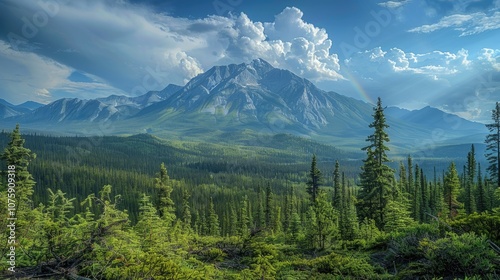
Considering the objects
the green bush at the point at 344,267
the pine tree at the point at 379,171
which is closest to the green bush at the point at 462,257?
the green bush at the point at 344,267

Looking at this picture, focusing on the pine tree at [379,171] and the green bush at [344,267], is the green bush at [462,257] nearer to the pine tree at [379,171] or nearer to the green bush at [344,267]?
the green bush at [344,267]

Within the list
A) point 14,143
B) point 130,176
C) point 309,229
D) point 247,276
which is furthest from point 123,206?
point 247,276

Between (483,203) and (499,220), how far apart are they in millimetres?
48522

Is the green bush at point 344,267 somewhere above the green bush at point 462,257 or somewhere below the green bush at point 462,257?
below

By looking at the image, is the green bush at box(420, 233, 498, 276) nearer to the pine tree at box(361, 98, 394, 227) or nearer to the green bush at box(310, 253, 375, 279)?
the green bush at box(310, 253, 375, 279)

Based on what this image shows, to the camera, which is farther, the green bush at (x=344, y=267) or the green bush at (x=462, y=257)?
the green bush at (x=344, y=267)

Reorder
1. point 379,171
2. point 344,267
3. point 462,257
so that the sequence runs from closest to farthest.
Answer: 1. point 462,257
2. point 344,267
3. point 379,171

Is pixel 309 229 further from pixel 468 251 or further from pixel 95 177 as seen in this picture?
pixel 95 177

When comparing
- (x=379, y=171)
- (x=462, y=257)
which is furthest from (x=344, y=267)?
(x=379, y=171)

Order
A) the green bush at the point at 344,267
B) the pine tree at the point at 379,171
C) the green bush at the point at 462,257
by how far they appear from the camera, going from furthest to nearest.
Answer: the pine tree at the point at 379,171 < the green bush at the point at 344,267 < the green bush at the point at 462,257

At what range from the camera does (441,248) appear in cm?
577

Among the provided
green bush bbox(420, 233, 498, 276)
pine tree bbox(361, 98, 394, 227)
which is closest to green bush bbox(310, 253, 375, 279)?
green bush bbox(420, 233, 498, 276)

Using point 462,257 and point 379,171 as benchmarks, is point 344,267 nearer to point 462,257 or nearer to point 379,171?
point 462,257

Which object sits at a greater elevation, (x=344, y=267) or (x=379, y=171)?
(x=379, y=171)
